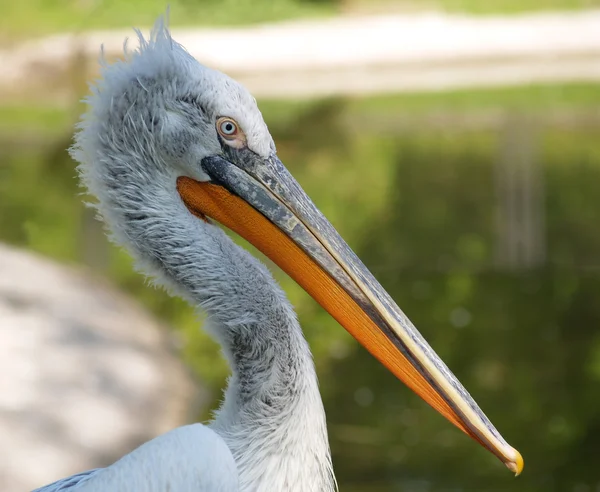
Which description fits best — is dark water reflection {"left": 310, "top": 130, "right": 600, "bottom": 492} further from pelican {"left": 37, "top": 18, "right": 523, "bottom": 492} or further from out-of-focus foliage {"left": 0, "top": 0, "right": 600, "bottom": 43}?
out-of-focus foliage {"left": 0, "top": 0, "right": 600, "bottom": 43}

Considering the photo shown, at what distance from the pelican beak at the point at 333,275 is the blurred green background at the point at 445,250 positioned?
227 cm

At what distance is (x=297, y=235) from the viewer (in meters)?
2.25

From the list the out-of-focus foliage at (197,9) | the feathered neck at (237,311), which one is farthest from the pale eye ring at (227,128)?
the out-of-focus foliage at (197,9)

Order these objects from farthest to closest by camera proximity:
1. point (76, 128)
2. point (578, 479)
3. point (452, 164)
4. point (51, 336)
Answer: point (452, 164), point (51, 336), point (578, 479), point (76, 128)

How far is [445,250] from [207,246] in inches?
224

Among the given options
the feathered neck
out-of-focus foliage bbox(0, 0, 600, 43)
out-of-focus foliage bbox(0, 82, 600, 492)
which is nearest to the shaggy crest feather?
the feathered neck

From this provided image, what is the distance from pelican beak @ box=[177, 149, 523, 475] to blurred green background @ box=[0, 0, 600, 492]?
7.45ft

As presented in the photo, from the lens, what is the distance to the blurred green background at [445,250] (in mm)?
4781

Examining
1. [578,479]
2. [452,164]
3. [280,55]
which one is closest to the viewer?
[578,479]

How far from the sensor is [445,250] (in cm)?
777

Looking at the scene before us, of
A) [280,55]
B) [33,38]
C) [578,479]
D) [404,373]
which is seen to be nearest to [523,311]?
[578,479]

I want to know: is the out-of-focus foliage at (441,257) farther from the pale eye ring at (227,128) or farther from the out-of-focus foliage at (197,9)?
the out-of-focus foliage at (197,9)

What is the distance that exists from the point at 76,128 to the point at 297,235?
63 centimetres

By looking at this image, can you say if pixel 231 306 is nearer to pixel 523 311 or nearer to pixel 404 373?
pixel 404 373
